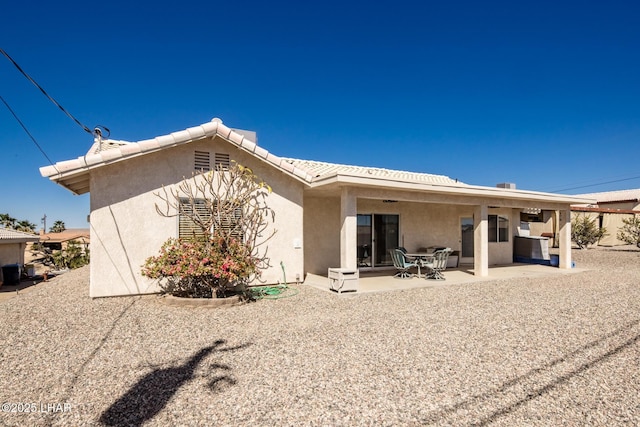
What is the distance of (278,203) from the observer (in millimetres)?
10531

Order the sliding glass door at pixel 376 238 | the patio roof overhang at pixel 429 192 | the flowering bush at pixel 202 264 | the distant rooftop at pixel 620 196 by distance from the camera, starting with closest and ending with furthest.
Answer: the flowering bush at pixel 202 264
the patio roof overhang at pixel 429 192
the sliding glass door at pixel 376 238
the distant rooftop at pixel 620 196

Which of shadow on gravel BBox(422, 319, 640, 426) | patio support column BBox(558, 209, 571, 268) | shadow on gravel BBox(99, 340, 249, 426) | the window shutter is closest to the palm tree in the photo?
the window shutter

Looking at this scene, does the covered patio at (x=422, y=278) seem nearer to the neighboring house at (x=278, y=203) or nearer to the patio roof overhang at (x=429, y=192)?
the neighboring house at (x=278, y=203)

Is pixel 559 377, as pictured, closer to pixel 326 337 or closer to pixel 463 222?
pixel 326 337

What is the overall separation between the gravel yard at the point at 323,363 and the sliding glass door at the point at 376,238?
5.51m

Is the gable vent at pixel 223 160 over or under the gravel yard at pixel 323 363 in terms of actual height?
over

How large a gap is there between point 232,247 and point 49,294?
5780mm

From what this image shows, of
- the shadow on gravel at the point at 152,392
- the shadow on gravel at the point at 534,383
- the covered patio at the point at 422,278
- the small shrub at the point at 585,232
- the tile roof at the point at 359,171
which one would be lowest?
the shadow on gravel at the point at 152,392

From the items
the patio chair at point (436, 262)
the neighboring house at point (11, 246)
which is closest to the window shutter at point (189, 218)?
the patio chair at point (436, 262)

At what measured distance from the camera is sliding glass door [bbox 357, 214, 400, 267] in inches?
547

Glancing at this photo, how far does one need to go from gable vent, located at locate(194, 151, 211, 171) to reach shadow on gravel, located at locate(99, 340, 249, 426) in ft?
19.3

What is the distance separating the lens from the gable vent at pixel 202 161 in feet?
31.7

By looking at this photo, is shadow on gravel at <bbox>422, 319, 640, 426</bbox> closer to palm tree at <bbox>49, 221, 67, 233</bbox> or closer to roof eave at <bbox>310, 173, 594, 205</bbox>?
roof eave at <bbox>310, 173, 594, 205</bbox>

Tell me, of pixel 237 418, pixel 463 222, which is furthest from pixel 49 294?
pixel 463 222
